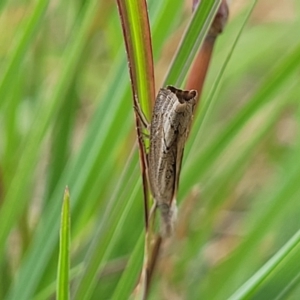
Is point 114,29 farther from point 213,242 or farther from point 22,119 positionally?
point 213,242

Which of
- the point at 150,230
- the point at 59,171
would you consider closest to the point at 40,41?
the point at 59,171

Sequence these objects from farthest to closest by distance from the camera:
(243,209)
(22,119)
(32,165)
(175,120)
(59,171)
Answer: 1. (243,209)
2. (22,119)
3. (59,171)
4. (32,165)
5. (175,120)

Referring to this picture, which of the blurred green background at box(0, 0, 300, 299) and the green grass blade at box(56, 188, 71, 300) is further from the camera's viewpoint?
the blurred green background at box(0, 0, 300, 299)

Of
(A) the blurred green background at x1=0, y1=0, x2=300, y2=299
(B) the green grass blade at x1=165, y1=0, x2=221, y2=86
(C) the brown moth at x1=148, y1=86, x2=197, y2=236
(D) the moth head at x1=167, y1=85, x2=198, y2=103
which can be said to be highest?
(B) the green grass blade at x1=165, y1=0, x2=221, y2=86

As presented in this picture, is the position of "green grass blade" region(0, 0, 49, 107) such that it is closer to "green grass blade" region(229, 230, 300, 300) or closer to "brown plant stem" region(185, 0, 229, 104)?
"brown plant stem" region(185, 0, 229, 104)

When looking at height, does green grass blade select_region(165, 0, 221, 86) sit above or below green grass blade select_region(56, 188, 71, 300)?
above

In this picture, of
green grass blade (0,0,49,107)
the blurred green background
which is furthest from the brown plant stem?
green grass blade (0,0,49,107)

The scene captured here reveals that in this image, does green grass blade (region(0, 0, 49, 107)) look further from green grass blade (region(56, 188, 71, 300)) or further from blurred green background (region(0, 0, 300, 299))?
green grass blade (region(56, 188, 71, 300))
